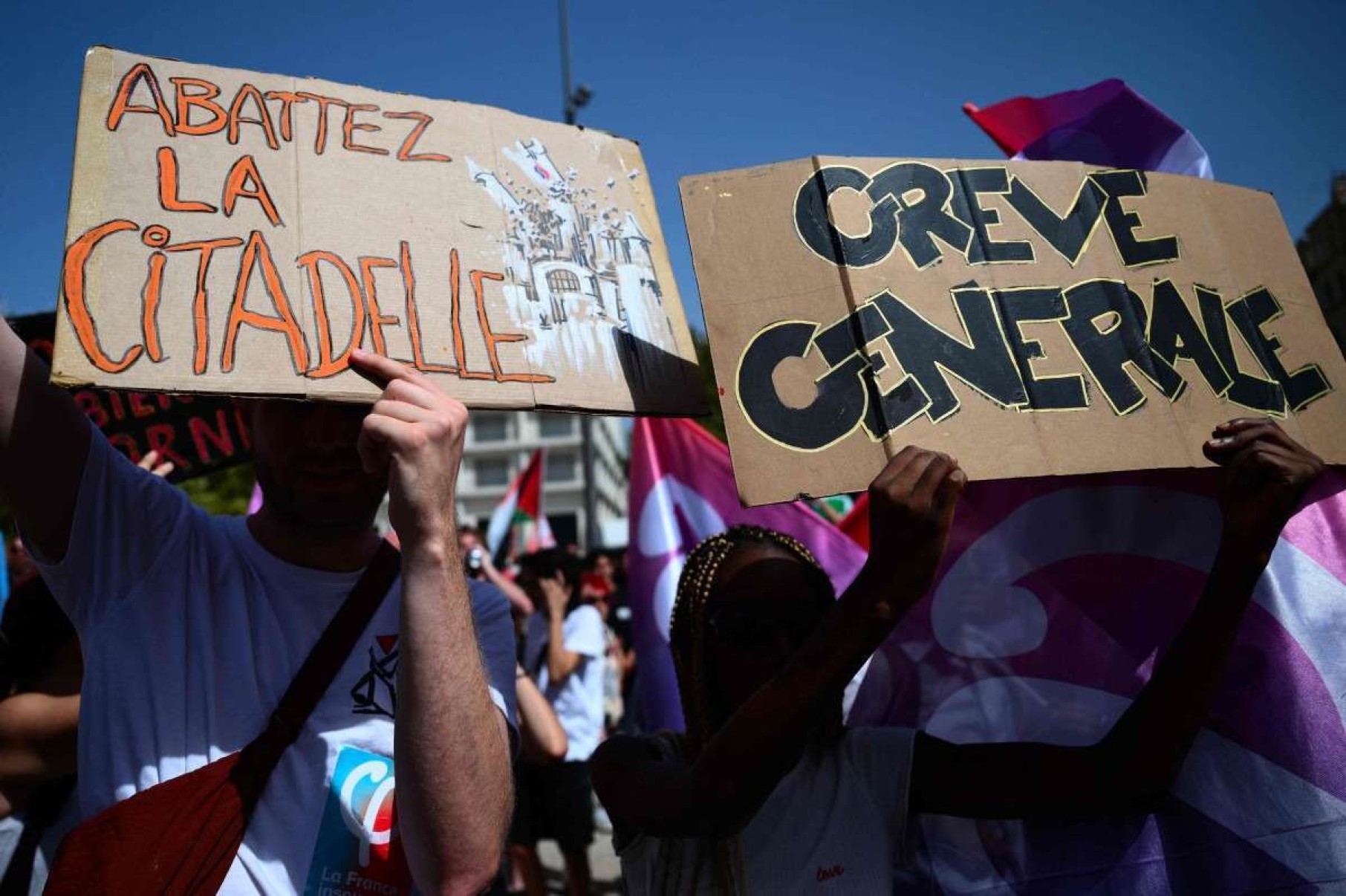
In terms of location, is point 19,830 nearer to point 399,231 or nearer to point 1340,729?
point 399,231

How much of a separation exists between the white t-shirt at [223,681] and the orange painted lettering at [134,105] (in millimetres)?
521

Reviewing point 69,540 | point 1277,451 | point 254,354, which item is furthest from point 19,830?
point 1277,451

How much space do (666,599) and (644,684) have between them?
352 millimetres

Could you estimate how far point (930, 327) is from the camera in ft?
4.97

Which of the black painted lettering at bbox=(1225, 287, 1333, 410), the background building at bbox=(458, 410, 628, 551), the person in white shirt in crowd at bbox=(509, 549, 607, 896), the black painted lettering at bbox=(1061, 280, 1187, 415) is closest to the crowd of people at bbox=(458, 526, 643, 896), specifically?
the person in white shirt in crowd at bbox=(509, 549, 607, 896)

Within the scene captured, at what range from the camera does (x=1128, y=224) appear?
170 cm

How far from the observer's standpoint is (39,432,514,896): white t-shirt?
1.32 meters

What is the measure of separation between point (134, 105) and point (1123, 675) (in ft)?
7.13

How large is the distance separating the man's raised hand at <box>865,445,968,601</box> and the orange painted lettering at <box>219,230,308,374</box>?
0.92 meters

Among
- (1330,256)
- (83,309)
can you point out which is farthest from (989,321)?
(1330,256)

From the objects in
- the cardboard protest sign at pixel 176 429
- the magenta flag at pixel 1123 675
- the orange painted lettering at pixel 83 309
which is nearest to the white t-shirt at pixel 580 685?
the cardboard protest sign at pixel 176 429

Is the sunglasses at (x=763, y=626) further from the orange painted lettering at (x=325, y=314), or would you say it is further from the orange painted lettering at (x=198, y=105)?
the orange painted lettering at (x=198, y=105)

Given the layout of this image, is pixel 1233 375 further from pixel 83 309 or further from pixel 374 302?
pixel 83 309

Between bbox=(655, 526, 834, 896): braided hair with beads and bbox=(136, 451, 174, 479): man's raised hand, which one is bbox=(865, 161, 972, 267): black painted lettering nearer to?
bbox=(655, 526, 834, 896): braided hair with beads
